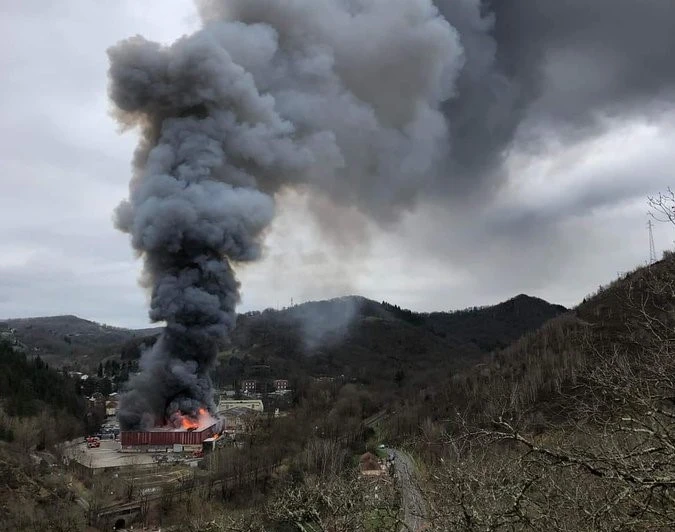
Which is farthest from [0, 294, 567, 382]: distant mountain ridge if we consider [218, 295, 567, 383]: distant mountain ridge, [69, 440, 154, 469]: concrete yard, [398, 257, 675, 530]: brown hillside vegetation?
[69, 440, 154, 469]: concrete yard

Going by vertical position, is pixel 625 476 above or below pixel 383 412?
above

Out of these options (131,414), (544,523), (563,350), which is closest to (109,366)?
(131,414)

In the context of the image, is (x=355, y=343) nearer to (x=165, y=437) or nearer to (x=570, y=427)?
(x=165, y=437)

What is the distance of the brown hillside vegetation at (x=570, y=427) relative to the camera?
4062mm

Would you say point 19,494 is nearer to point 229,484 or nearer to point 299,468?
point 229,484

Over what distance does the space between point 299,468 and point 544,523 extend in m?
32.6

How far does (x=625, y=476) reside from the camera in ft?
12.0

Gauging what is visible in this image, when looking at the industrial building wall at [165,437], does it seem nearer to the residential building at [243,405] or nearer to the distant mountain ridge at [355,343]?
the residential building at [243,405]

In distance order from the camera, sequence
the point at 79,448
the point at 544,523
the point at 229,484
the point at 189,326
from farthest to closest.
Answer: the point at 79,448, the point at 189,326, the point at 229,484, the point at 544,523

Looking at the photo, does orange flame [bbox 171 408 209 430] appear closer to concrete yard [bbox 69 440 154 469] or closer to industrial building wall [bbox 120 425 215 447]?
industrial building wall [bbox 120 425 215 447]

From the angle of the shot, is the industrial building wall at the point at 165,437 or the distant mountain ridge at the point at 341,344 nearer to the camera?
the industrial building wall at the point at 165,437

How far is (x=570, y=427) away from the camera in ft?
41.2

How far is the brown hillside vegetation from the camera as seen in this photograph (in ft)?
13.3

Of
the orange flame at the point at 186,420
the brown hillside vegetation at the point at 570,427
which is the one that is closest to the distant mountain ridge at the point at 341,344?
the brown hillside vegetation at the point at 570,427
